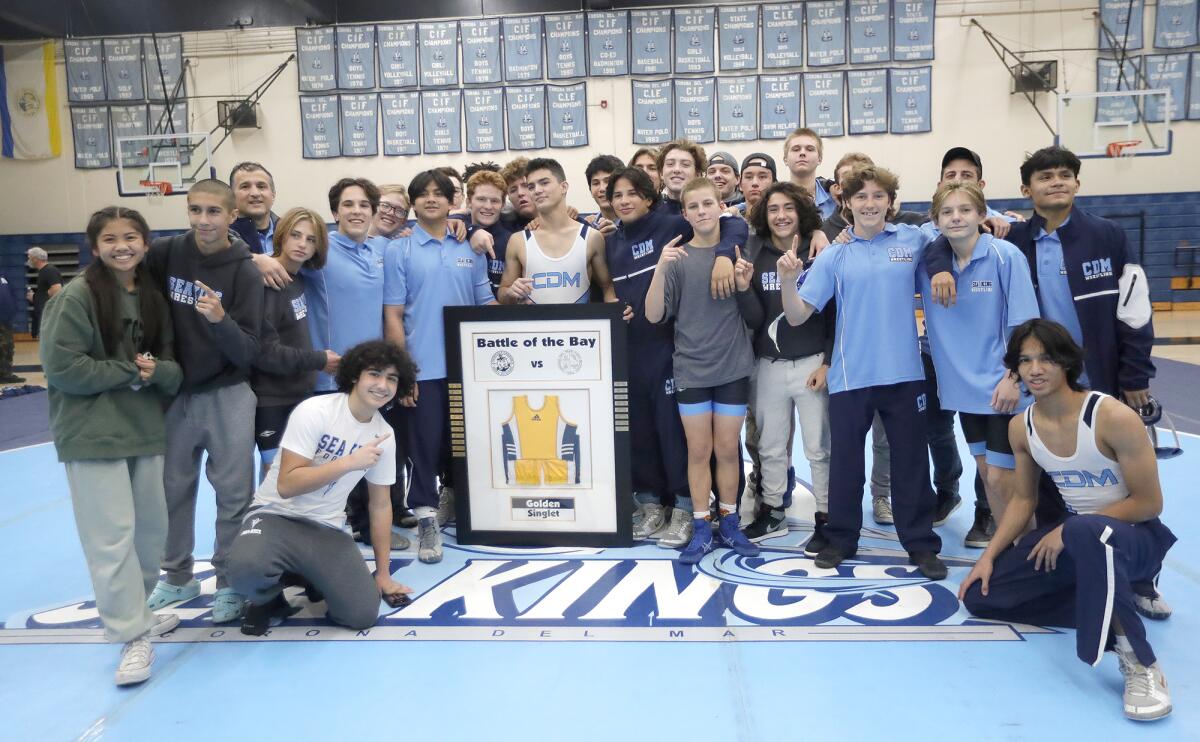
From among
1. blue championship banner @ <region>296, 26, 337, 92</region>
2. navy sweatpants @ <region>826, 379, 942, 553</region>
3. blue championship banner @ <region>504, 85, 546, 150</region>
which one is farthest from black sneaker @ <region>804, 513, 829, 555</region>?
blue championship banner @ <region>296, 26, 337, 92</region>

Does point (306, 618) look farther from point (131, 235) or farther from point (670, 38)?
point (670, 38)

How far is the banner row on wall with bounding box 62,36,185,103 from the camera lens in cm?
1382

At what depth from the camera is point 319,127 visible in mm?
13898

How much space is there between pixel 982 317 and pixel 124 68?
49.4ft

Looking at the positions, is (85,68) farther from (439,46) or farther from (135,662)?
(135,662)

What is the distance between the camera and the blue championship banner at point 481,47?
13.3 m

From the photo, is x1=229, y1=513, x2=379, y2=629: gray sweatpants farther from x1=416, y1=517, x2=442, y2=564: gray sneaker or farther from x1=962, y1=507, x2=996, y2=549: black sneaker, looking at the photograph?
x1=962, y1=507, x2=996, y2=549: black sneaker

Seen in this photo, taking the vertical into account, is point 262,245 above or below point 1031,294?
above

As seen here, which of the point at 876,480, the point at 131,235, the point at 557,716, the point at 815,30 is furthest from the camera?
the point at 815,30

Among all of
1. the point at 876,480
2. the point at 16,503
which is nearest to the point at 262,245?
the point at 16,503

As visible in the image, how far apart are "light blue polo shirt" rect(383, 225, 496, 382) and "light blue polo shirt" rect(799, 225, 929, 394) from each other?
1.99 m

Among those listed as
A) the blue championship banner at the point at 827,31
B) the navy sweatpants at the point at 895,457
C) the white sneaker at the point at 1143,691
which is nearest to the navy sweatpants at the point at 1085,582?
the white sneaker at the point at 1143,691

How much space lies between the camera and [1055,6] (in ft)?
43.7

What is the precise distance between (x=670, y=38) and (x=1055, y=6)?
6345mm
